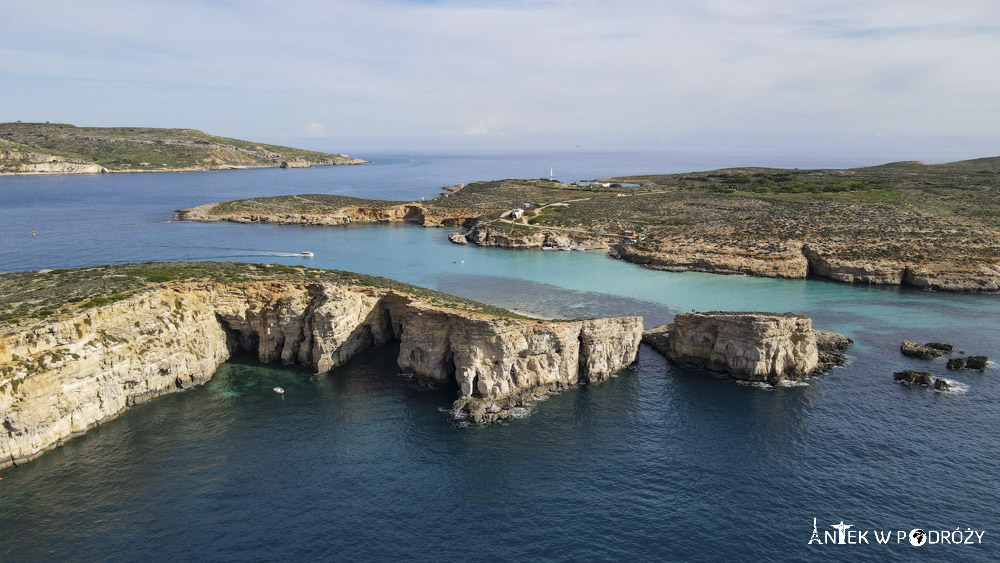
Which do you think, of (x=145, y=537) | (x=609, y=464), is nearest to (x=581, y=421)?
(x=609, y=464)

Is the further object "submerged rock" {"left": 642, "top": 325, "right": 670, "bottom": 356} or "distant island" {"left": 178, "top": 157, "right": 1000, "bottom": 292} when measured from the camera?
"distant island" {"left": 178, "top": 157, "right": 1000, "bottom": 292}

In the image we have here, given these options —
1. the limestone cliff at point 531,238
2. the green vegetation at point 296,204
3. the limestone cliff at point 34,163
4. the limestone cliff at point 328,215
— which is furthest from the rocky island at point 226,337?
the limestone cliff at point 34,163

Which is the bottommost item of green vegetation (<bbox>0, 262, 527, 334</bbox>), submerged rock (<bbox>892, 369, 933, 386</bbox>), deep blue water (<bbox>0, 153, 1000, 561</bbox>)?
deep blue water (<bbox>0, 153, 1000, 561</bbox>)

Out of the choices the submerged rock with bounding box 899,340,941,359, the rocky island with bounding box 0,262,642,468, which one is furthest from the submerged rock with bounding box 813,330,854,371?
the rocky island with bounding box 0,262,642,468

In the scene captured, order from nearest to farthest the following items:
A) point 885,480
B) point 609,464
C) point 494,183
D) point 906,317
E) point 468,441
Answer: point 885,480, point 609,464, point 468,441, point 906,317, point 494,183

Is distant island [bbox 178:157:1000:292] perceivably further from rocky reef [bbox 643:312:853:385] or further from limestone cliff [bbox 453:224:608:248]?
rocky reef [bbox 643:312:853:385]

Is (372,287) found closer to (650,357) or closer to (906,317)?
(650,357)

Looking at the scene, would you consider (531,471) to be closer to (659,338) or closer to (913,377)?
(659,338)
